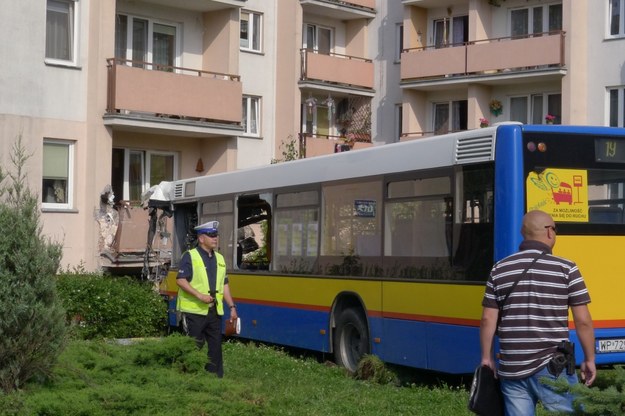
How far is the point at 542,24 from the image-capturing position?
114 feet

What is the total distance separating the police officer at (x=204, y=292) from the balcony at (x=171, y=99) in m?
16.0

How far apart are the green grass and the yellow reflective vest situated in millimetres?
1015

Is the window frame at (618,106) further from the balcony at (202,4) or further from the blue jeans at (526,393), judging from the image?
the blue jeans at (526,393)

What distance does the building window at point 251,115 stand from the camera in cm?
3459

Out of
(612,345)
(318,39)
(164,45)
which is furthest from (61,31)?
(612,345)

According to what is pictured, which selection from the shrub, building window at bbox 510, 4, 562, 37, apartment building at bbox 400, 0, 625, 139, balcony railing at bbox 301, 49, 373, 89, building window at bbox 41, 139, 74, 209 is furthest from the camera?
balcony railing at bbox 301, 49, 373, 89

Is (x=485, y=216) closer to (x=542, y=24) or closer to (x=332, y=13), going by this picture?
(x=542, y=24)

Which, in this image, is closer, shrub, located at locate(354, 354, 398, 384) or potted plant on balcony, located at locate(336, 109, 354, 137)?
shrub, located at locate(354, 354, 398, 384)

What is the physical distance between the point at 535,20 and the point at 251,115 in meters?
8.86

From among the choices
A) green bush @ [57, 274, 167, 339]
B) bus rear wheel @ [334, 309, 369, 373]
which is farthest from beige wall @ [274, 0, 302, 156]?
bus rear wheel @ [334, 309, 369, 373]

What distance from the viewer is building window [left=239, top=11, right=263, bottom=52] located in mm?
34625

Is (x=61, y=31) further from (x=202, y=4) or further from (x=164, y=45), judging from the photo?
(x=202, y=4)

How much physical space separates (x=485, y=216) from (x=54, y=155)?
16752mm

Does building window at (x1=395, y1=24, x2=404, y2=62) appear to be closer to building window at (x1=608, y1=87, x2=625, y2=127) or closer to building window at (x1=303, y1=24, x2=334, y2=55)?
building window at (x1=303, y1=24, x2=334, y2=55)
